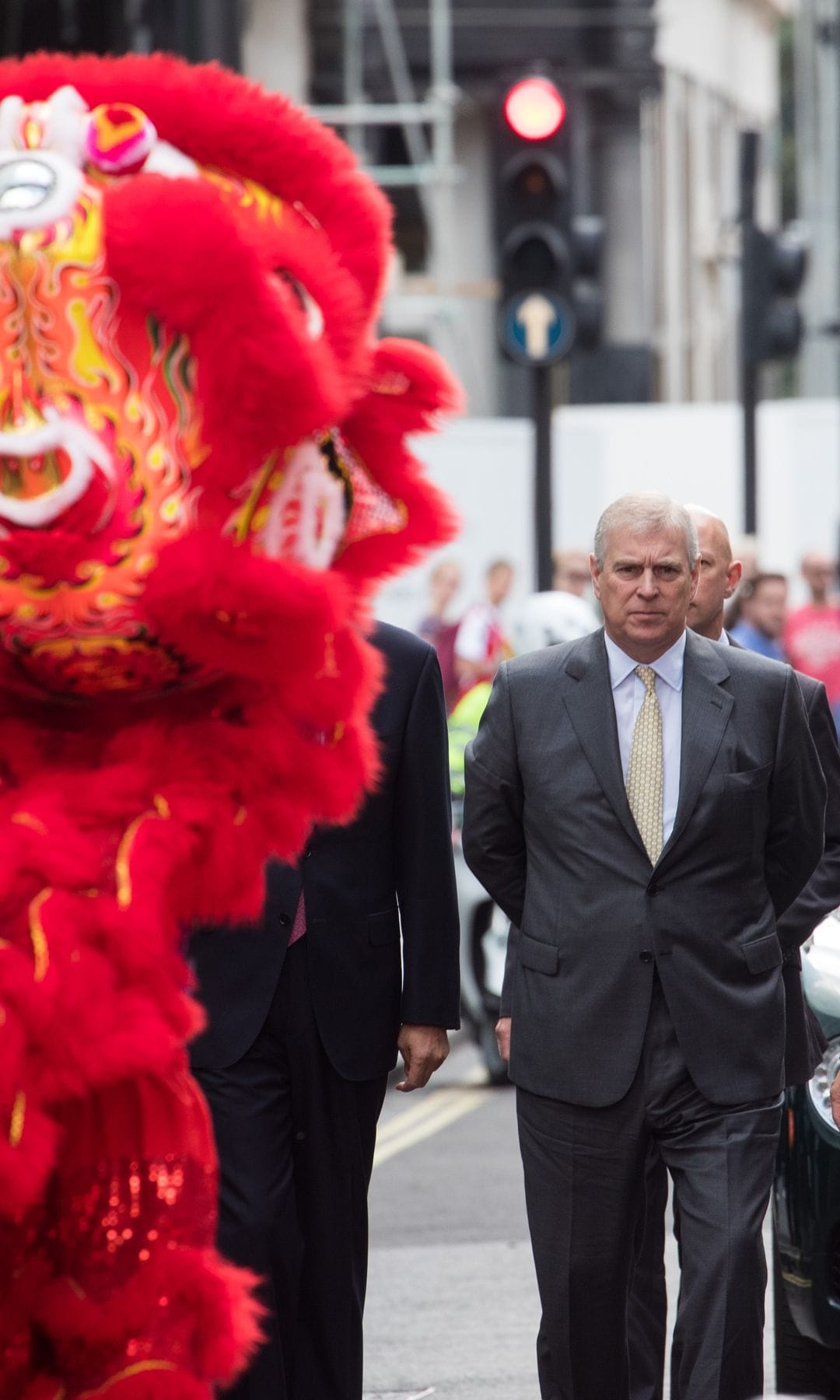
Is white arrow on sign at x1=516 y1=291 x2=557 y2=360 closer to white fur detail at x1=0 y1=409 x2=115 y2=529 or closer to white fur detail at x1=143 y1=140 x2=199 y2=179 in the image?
white fur detail at x1=143 y1=140 x2=199 y2=179

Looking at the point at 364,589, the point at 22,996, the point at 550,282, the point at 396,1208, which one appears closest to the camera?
the point at 22,996

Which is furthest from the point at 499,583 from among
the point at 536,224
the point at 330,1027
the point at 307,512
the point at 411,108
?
the point at 307,512

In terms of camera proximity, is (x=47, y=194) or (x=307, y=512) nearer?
(x=47, y=194)

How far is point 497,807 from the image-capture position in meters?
5.09

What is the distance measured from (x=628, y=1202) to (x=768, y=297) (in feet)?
36.2

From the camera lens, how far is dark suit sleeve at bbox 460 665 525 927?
16.7ft

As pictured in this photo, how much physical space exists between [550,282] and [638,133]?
2154cm

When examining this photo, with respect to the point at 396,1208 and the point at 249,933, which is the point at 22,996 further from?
the point at 396,1208

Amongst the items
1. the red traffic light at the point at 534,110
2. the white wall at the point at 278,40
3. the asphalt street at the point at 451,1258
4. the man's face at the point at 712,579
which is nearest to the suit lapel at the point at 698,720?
the man's face at the point at 712,579

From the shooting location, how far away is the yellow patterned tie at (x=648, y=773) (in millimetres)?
4879

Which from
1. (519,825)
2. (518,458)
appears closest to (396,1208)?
(519,825)

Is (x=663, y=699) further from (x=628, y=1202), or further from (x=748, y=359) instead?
→ (x=748, y=359)

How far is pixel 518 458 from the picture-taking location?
18.7 meters

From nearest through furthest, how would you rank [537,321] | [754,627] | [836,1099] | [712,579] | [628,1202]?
[628,1202]
[836,1099]
[712,579]
[537,321]
[754,627]
